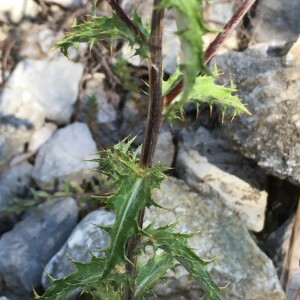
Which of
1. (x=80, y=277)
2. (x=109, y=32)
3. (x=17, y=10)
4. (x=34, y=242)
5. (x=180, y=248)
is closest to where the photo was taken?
(x=109, y=32)

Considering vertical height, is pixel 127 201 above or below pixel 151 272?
above

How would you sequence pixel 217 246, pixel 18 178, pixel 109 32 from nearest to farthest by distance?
1. pixel 109 32
2. pixel 217 246
3. pixel 18 178

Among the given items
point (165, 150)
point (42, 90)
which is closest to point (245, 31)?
point (165, 150)

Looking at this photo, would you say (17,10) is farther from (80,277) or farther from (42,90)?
(80,277)

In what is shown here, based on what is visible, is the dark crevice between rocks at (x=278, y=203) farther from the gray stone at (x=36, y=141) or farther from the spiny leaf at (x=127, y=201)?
the spiny leaf at (x=127, y=201)

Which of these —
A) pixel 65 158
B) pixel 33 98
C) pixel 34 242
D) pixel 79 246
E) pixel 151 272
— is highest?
pixel 33 98

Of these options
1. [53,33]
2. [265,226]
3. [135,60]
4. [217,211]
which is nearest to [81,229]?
[217,211]
